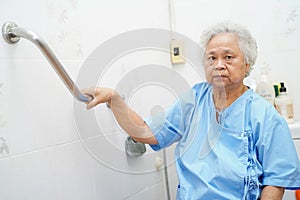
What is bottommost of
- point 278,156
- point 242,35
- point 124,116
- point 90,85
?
point 278,156

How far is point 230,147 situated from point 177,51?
649 millimetres

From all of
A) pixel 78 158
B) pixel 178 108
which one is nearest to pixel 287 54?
pixel 178 108

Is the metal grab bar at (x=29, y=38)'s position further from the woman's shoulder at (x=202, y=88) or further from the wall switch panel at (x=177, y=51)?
the wall switch panel at (x=177, y=51)

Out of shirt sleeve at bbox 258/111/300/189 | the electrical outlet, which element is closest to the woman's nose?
shirt sleeve at bbox 258/111/300/189

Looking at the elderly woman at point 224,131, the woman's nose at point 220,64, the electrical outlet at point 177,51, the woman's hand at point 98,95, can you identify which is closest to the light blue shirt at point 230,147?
the elderly woman at point 224,131

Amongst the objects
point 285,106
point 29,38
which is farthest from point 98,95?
point 285,106

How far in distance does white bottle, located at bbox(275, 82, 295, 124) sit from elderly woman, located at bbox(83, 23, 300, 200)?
288 mm

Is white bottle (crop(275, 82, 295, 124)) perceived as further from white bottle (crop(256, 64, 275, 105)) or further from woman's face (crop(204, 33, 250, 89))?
woman's face (crop(204, 33, 250, 89))

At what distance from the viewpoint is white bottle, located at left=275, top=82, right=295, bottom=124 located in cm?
136

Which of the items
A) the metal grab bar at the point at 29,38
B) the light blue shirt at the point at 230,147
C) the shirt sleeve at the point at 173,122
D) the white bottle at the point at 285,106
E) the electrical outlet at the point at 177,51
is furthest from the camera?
the electrical outlet at the point at 177,51

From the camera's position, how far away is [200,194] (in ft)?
3.49

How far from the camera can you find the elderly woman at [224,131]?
1030 millimetres

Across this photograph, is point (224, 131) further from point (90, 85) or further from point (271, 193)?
point (90, 85)

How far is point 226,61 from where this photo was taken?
109 cm
